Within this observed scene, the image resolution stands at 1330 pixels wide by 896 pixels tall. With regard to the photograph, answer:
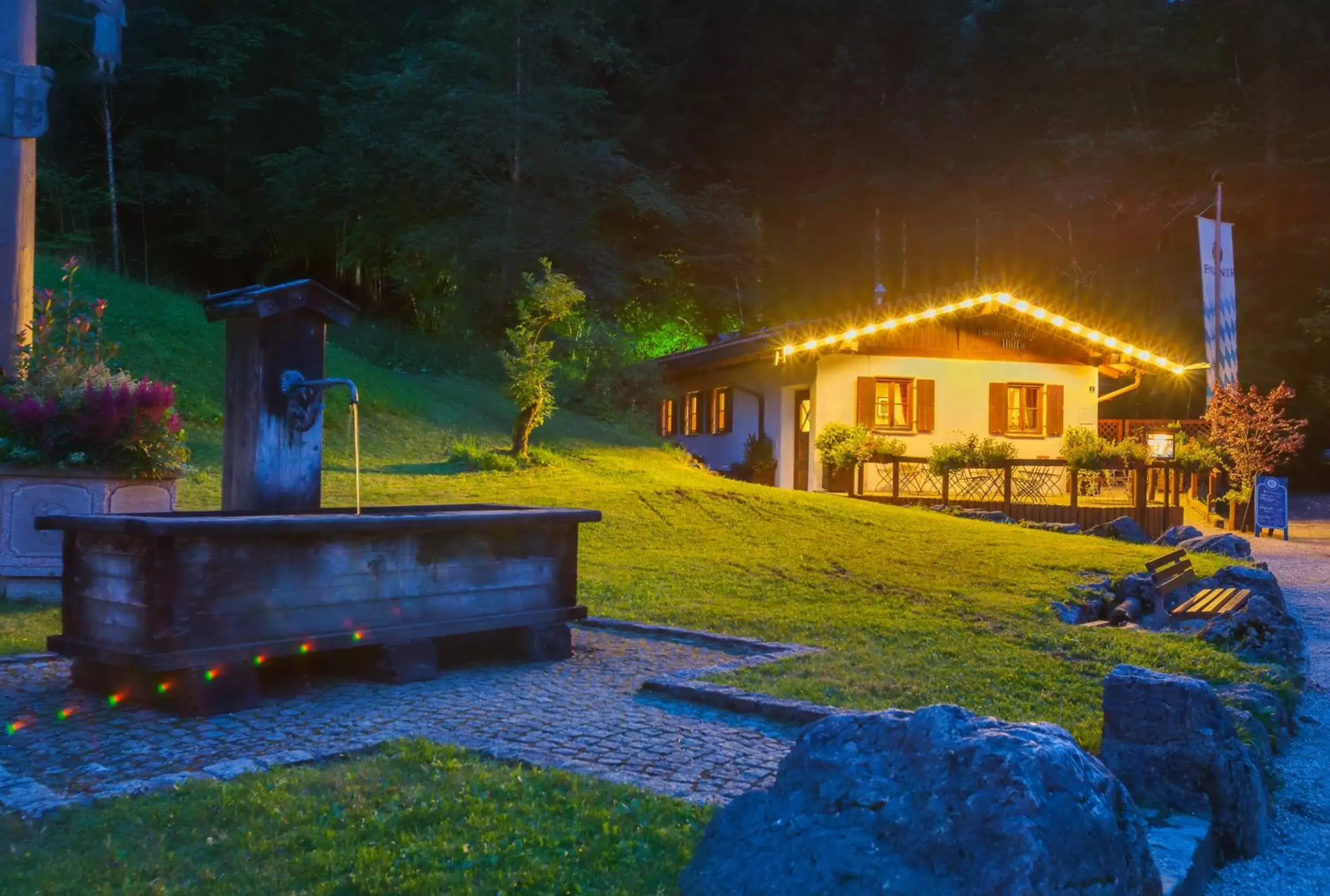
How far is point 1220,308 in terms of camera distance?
27.3m

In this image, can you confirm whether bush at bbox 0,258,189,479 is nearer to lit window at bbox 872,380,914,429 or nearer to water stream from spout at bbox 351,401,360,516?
water stream from spout at bbox 351,401,360,516

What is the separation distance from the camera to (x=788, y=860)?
121 inches

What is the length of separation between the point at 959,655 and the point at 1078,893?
16.5ft

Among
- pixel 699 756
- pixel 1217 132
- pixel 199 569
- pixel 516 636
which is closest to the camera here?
pixel 699 756

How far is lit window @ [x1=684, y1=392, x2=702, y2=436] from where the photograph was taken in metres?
31.1

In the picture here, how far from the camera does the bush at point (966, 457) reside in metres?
21.9

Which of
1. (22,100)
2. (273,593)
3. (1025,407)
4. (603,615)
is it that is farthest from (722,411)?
(273,593)

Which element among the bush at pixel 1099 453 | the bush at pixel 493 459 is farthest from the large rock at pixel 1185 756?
the bush at pixel 1099 453

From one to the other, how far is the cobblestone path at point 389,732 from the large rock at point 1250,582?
687cm

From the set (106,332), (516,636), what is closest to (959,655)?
(516,636)

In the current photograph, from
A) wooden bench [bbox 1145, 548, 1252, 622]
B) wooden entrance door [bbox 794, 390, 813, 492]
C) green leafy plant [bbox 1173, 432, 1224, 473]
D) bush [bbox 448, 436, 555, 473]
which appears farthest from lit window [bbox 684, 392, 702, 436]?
wooden bench [bbox 1145, 548, 1252, 622]

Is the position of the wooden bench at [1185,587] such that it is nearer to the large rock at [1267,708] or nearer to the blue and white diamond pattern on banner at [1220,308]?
the large rock at [1267,708]

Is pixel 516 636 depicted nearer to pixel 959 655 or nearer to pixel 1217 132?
pixel 959 655

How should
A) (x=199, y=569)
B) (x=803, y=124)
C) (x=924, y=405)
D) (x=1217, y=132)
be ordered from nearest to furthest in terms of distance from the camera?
(x=199, y=569), (x=924, y=405), (x=1217, y=132), (x=803, y=124)
